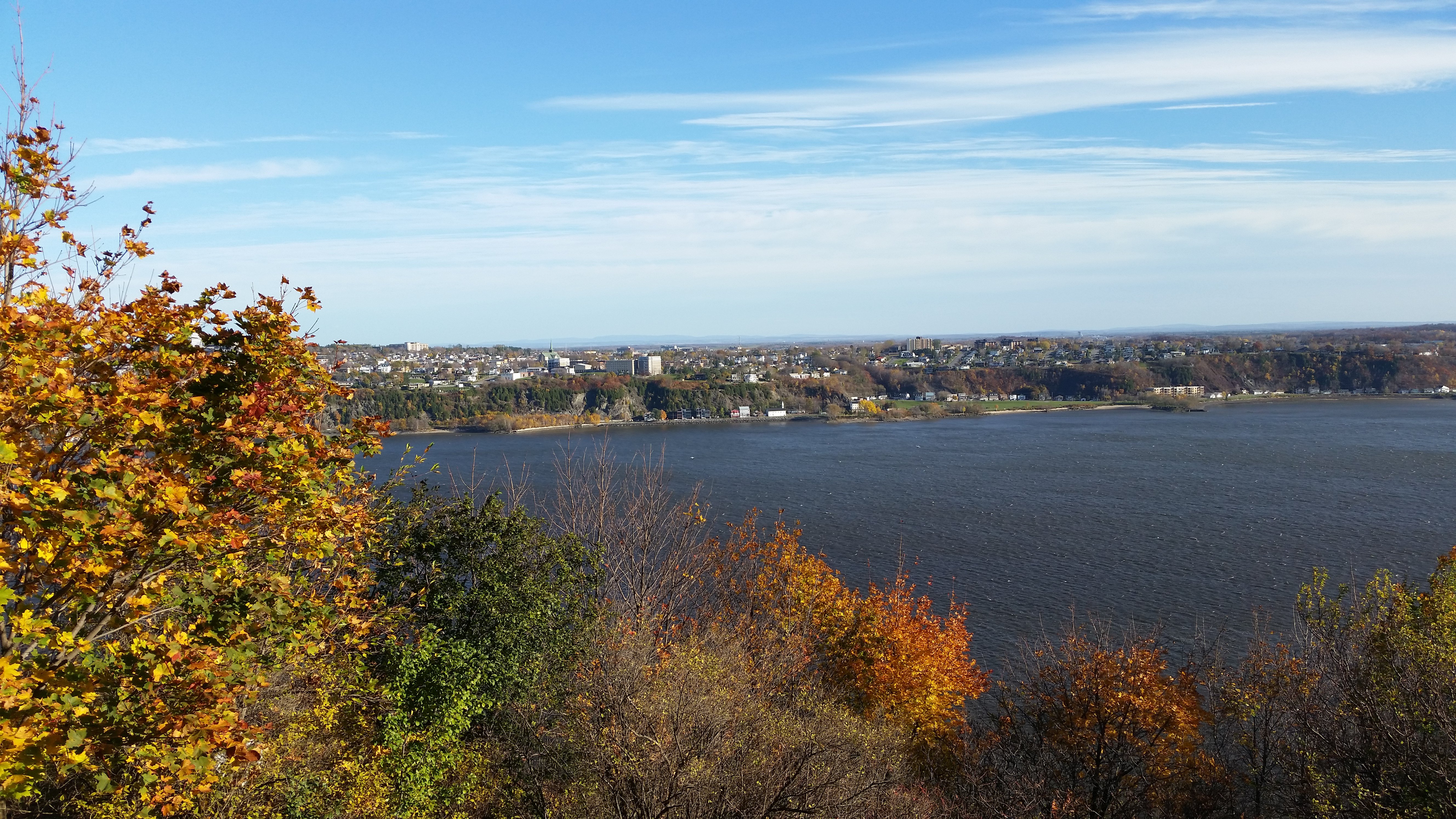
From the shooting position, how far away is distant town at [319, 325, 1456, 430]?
6166cm

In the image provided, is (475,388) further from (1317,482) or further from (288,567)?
(288,567)

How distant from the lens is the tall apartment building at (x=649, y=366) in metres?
84.6

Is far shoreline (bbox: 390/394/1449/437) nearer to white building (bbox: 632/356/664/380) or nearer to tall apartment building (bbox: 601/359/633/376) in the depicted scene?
tall apartment building (bbox: 601/359/633/376)

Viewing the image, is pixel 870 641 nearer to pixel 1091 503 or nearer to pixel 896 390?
pixel 1091 503

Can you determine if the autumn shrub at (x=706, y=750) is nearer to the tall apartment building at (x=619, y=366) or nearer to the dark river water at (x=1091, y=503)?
the dark river water at (x=1091, y=503)

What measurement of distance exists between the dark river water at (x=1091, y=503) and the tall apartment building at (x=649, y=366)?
104ft

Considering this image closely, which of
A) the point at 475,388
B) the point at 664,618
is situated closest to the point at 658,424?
the point at 475,388

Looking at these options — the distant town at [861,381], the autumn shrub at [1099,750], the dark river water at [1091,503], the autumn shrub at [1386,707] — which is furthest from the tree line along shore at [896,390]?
the autumn shrub at [1386,707]

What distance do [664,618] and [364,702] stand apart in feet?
15.4

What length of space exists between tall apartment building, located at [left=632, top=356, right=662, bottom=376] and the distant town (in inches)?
9.2

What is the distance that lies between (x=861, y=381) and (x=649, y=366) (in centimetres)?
1916

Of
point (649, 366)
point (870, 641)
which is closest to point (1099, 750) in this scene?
point (870, 641)

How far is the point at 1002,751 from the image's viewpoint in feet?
35.0

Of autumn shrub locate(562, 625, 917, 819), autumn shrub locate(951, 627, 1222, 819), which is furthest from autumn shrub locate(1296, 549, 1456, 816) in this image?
autumn shrub locate(562, 625, 917, 819)
